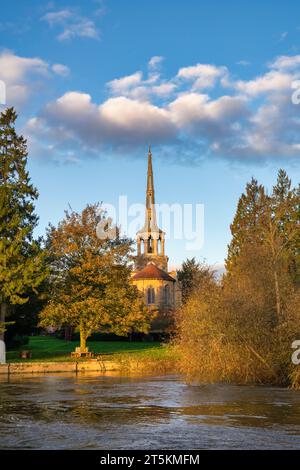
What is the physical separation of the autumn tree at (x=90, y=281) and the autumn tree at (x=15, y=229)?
7.58ft

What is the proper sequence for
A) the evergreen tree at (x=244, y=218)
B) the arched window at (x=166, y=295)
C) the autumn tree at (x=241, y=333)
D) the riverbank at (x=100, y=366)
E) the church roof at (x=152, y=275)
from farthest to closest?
the church roof at (x=152, y=275) < the arched window at (x=166, y=295) < the evergreen tree at (x=244, y=218) < the riverbank at (x=100, y=366) < the autumn tree at (x=241, y=333)

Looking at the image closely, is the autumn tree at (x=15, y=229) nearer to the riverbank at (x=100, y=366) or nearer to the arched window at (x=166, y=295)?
the riverbank at (x=100, y=366)

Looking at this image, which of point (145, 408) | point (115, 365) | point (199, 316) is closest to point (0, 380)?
point (115, 365)

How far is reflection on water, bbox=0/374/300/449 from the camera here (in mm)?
17047

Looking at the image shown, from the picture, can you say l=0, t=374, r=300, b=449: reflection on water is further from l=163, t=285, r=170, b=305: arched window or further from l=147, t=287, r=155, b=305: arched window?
l=147, t=287, r=155, b=305: arched window

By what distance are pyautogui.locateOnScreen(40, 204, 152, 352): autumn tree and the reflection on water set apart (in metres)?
15.5

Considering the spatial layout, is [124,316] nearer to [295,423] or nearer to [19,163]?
[19,163]

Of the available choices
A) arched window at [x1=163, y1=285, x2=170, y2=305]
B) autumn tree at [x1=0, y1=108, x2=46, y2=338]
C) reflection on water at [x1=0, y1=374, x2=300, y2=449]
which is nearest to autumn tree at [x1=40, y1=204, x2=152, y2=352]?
autumn tree at [x1=0, y1=108, x2=46, y2=338]

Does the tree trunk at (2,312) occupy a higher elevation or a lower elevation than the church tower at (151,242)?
lower

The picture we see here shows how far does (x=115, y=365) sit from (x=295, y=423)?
84.3 ft

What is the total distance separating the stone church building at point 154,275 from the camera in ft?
286

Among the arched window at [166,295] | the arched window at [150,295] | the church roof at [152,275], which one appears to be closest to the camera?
the arched window at [166,295]

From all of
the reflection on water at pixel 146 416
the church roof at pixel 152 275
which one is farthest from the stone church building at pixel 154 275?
the reflection on water at pixel 146 416

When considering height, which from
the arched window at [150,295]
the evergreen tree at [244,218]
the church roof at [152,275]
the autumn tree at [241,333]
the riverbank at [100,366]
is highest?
the evergreen tree at [244,218]
